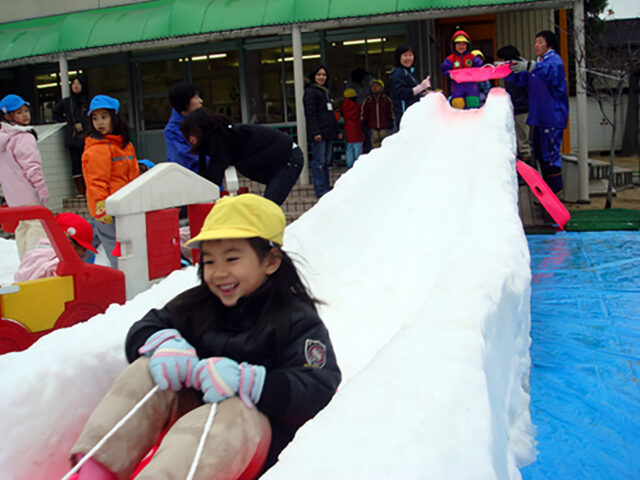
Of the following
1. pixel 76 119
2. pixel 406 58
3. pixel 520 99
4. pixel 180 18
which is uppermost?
pixel 180 18

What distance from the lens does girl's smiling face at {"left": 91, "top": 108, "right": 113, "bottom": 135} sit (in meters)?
4.27

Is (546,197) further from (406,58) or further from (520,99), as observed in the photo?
(406,58)

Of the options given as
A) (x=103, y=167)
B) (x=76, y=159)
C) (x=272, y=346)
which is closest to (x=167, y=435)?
(x=272, y=346)

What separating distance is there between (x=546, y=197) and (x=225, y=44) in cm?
712

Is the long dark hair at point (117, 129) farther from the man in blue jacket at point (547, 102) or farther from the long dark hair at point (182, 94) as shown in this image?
the man in blue jacket at point (547, 102)

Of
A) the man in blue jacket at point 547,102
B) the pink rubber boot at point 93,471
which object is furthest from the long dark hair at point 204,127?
the man in blue jacket at point 547,102

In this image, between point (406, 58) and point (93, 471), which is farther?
point (406, 58)

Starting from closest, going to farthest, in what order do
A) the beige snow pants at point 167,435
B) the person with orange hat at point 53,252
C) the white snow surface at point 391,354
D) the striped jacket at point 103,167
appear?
the white snow surface at point 391,354 < the beige snow pants at point 167,435 < the person with orange hat at point 53,252 < the striped jacket at point 103,167

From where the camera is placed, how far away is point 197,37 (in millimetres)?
9867

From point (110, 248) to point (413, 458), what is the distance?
364 cm

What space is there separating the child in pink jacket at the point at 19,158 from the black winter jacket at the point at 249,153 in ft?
5.81

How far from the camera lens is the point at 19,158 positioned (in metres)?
5.51

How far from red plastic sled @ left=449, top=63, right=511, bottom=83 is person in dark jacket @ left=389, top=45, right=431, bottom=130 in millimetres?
501

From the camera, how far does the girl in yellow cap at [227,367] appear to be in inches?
64.4
